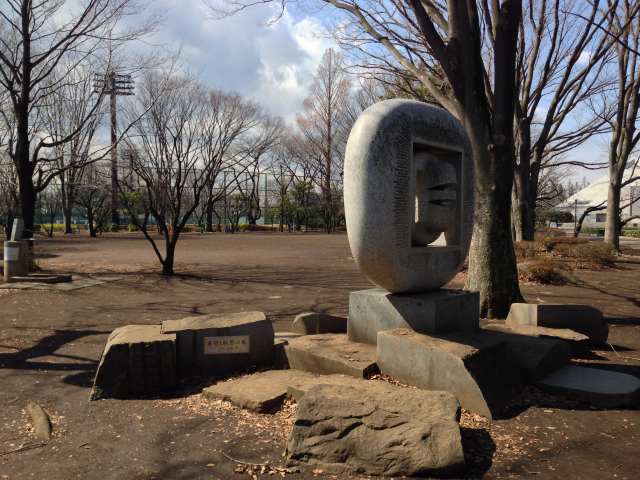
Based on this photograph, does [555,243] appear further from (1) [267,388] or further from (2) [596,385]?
(1) [267,388]

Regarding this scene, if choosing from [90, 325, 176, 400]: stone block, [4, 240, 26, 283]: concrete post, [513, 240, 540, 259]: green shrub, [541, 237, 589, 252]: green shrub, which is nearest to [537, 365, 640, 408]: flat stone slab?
[90, 325, 176, 400]: stone block

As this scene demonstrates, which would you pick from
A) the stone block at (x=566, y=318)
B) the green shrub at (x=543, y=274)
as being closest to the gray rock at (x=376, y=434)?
the stone block at (x=566, y=318)

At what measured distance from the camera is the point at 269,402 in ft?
12.4

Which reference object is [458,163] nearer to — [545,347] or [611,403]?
[545,347]

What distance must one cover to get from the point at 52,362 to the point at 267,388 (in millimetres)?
2707

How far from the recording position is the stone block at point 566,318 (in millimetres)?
5547

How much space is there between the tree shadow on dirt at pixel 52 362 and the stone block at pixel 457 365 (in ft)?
9.40

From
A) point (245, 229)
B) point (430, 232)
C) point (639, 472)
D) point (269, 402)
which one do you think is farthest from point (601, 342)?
point (245, 229)

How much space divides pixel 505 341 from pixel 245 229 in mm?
45737

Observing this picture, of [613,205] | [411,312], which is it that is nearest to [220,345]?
[411,312]

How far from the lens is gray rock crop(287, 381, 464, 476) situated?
2818 mm

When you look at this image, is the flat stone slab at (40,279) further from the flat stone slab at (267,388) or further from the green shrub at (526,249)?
the green shrub at (526,249)

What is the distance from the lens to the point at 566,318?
5.61 meters

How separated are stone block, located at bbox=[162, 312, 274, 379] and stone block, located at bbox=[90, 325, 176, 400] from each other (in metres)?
0.21
